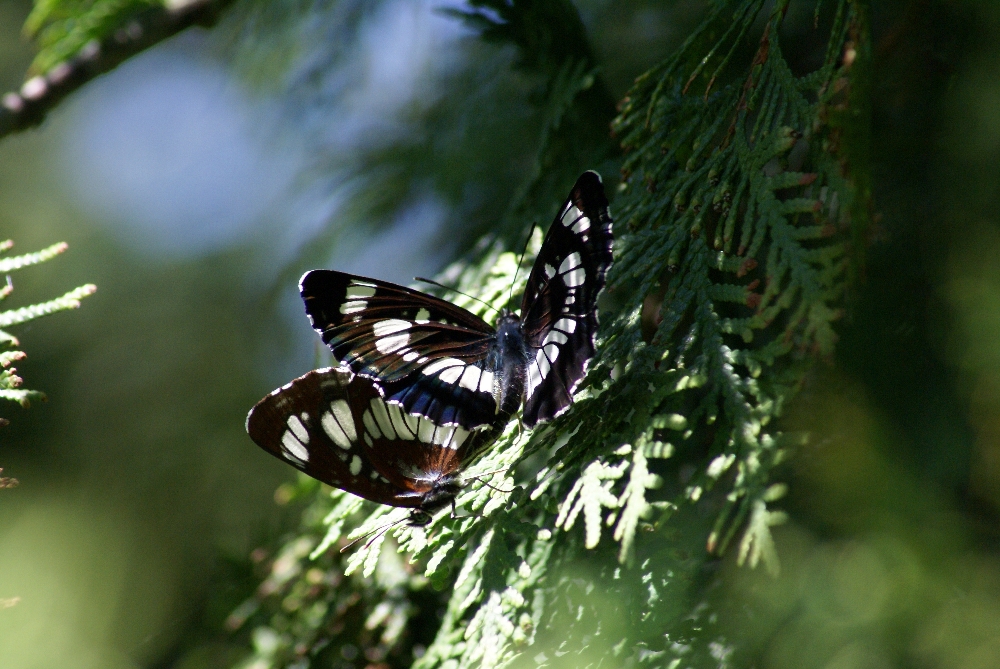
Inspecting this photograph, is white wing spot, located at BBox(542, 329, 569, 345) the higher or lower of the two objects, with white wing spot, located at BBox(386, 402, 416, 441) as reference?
higher

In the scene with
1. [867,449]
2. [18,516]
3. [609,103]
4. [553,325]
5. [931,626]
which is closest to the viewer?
[931,626]

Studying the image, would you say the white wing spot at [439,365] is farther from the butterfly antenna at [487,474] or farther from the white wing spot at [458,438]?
the butterfly antenna at [487,474]

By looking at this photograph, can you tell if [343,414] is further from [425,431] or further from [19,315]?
[19,315]

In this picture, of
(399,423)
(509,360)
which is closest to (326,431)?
(399,423)

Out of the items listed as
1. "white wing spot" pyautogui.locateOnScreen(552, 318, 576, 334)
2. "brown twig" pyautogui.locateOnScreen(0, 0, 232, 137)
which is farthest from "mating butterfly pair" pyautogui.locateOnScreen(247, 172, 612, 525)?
"brown twig" pyautogui.locateOnScreen(0, 0, 232, 137)

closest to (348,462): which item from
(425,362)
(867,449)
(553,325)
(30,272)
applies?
(425,362)

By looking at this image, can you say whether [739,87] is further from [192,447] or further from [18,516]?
[18,516]

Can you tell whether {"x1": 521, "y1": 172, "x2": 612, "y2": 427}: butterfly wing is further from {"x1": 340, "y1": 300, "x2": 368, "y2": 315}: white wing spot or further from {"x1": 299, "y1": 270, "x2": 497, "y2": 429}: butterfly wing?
{"x1": 340, "y1": 300, "x2": 368, "y2": 315}: white wing spot
